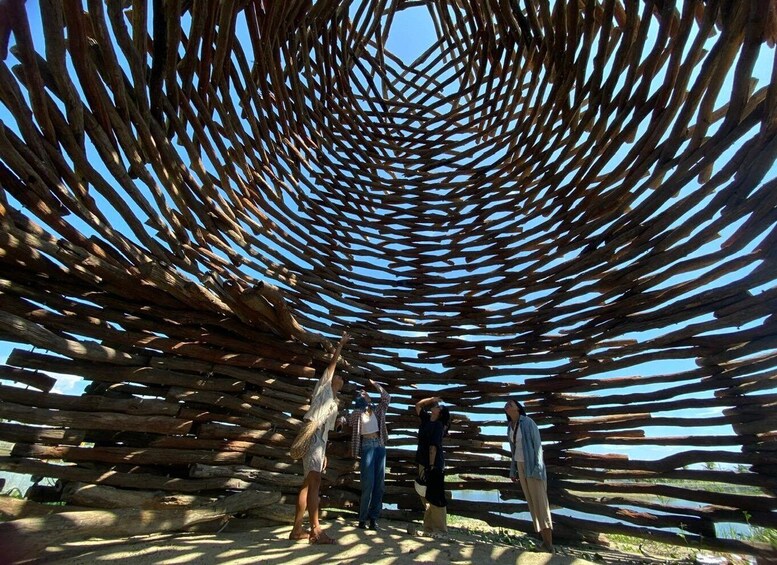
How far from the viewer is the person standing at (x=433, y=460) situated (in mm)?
3148

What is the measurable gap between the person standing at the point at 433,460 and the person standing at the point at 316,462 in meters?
0.95

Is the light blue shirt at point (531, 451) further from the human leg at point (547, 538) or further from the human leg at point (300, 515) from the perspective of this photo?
the human leg at point (300, 515)

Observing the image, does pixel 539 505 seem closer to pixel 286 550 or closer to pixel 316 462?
pixel 316 462

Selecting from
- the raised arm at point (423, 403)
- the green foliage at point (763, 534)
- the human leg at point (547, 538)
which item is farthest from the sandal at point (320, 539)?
the green foliage at point (763, 534)

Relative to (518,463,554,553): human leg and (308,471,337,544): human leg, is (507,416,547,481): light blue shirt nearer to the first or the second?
(518,463,554,553): human leg

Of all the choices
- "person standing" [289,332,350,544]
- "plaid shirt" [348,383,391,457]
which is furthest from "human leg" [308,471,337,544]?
"plaid shirt" [348,383,391,457]

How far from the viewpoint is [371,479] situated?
125 inches

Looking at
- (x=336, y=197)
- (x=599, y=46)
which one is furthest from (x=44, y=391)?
(x=599, y=46)

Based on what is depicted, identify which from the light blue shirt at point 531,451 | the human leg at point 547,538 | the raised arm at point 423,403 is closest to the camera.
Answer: the human leg at point 547,538

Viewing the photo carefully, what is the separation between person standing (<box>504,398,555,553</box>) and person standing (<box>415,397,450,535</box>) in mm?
595

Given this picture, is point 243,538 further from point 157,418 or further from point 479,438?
point 479,438

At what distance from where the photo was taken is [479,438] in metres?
3.74

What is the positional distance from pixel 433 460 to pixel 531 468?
795mm

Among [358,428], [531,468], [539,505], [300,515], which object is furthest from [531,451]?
[300,515]
